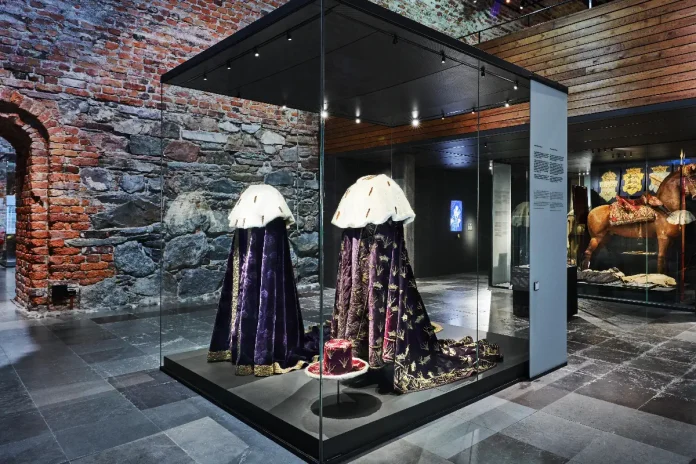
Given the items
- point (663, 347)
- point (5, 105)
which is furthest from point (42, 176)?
point (663, 347)

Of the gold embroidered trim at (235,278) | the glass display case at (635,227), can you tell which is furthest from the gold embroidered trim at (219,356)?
the glass display case at (635,227)

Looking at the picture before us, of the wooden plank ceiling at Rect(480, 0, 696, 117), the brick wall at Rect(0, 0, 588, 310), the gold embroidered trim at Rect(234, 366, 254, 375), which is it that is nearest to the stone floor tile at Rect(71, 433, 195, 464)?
the gold embroidered trim at Rect(234, 366, 254, 375)

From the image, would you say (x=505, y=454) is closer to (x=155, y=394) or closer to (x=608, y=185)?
(x=155, y=394)

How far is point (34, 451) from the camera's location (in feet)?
8.21

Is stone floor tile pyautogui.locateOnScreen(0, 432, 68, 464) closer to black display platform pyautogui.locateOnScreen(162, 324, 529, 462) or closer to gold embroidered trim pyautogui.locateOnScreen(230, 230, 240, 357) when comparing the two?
black display platform pyautogui.locateOnScreen(162, 324, 529, 462)

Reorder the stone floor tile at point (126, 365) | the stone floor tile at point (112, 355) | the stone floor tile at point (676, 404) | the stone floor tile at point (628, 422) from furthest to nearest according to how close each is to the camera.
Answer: the stone floor tile at point (112, 355) → the stone floor tile at point (126, 365) → the stone floor tile at point (676, 404) → the stone floor tile at point (628, 422)

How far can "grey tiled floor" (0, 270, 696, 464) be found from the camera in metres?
2.50

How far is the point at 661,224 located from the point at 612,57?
102 inches

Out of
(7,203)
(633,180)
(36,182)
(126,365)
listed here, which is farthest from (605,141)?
(7,203)

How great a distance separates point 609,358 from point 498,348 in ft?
3.83

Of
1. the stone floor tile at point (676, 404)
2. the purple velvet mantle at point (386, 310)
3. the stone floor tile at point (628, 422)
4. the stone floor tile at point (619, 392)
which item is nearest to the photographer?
the stone floor tile at point (628, 422)

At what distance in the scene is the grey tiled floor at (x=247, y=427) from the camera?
2496 millimetres

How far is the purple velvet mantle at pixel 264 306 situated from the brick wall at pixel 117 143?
0.92 metres

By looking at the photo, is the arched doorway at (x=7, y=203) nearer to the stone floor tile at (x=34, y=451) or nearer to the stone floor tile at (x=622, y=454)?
the stone floor tile at (x=34, y=451)
